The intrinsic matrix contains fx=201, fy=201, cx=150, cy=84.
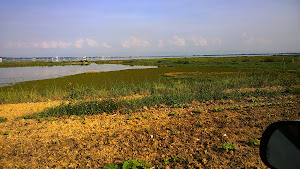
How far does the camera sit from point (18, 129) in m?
4.91

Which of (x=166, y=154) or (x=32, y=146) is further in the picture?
(x=32, y=146)

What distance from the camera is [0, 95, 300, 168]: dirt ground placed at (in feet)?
10.3

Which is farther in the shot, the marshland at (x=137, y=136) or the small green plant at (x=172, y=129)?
the small green plant at (x=172, y=129)

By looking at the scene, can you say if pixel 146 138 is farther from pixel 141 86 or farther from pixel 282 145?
pixel 141 86

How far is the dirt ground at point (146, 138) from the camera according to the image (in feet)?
10.3

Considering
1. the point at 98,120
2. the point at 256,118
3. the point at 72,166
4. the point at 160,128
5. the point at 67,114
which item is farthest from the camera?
the point at 67,114

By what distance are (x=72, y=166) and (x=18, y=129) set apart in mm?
2756

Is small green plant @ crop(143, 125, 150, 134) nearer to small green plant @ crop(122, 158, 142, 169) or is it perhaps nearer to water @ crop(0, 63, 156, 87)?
small green plant @ crop(122, 158, 142, 169)

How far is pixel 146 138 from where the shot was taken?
391cm

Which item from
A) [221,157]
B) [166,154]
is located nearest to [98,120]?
[166,154]

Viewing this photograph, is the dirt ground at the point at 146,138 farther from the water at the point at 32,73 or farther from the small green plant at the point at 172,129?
the water at the point at 32,73

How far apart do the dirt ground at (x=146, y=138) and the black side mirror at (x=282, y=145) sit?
1.79 m

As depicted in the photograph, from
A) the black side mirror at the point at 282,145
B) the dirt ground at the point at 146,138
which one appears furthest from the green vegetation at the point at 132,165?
the black side mirror at the point at 282,145

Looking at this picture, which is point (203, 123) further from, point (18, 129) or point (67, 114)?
point (18, 129)
